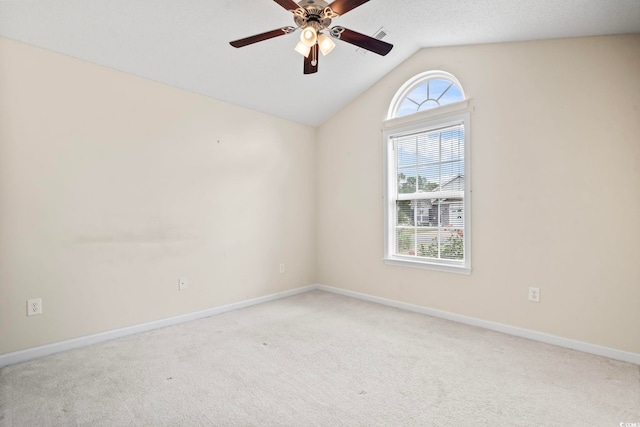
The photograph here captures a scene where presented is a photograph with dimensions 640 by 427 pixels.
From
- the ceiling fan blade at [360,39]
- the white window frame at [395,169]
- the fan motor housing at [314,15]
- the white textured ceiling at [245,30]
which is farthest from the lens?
the white window frame at [395,169]

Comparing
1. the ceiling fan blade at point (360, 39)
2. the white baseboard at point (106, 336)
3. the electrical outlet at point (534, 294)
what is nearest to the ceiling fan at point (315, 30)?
the ceiling fan blade at point (360, 39)

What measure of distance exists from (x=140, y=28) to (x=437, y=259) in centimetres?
346

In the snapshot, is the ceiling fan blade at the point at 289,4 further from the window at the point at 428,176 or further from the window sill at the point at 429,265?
the window sill at the point at 429,265

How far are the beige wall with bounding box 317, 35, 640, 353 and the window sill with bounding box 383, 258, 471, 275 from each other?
0.07 meters

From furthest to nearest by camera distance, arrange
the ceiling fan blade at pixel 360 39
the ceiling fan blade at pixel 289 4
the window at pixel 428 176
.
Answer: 1. the window at pixel 428 176
2. the ceiling fan blade at pixel 360 39
3. the ceiling fan blade at pixel 289 4

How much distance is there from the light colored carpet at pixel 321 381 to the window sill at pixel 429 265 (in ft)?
1.83

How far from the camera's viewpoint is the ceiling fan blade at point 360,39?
6.91 feet

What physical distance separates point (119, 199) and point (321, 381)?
2313 millimetres

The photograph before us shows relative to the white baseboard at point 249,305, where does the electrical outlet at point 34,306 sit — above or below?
above

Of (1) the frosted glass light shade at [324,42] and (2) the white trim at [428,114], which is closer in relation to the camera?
(1) the frosted glass light shade at [324,42]

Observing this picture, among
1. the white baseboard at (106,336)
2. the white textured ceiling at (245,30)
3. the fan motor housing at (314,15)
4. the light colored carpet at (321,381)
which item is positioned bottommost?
the light colored carpet at (321,381)

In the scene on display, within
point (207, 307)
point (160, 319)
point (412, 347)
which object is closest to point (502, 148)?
point (412, 347)

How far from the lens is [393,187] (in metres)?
3.80

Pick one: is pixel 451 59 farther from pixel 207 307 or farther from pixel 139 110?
pixel 207 307
